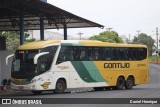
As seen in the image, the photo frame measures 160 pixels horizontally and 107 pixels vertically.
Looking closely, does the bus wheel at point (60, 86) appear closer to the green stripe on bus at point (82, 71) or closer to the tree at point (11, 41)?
the green stripe on bus at point (82, 71)

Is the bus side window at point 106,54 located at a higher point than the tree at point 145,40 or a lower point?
lower

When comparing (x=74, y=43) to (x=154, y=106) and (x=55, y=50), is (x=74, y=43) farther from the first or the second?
(x=154, y=106)

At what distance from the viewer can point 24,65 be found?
84.0 ft

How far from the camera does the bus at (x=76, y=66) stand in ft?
83.7

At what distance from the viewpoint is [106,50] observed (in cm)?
2934

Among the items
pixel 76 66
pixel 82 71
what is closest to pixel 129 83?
pixel 82 71

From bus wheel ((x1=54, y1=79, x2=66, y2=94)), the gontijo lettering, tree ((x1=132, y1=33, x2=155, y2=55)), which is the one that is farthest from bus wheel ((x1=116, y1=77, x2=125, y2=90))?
tree ((x1=132, y1=33, x2=155, y2=55))

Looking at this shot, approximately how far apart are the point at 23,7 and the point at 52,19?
6.32 meters

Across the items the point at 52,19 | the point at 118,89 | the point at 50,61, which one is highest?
the point at 52,19

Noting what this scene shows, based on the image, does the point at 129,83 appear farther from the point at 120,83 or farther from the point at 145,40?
the point at 145,40

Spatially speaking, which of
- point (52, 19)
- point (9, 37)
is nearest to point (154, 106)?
point (52, 19)

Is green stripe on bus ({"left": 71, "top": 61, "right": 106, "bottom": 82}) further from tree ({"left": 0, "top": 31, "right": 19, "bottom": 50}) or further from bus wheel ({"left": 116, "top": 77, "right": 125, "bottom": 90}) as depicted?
tree ({"left": 0, "top": 31, "right": 19, "bottom": 50})

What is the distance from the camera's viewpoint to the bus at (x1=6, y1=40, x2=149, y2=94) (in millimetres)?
25500

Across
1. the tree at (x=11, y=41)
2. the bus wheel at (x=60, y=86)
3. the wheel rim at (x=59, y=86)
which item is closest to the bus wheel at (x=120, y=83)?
the bus wheel at (x=60, y=86)
